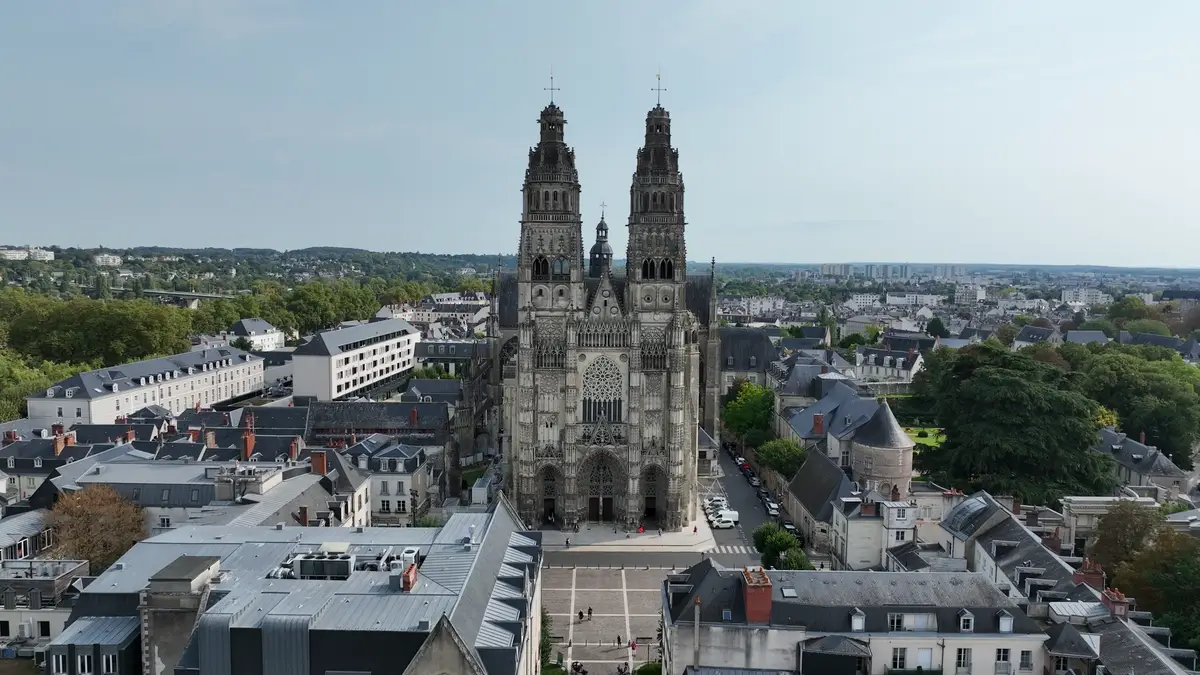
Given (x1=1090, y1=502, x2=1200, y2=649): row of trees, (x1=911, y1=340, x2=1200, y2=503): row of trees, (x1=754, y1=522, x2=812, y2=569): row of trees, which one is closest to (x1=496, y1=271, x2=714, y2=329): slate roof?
(x1=911, y1=340, x2=1200, y2=503): row of trees

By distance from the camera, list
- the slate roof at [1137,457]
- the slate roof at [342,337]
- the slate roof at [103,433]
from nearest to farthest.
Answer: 1. the slate roof at [1137,457]
2. the slate roof at [103,433]
3. the slate roof at [342,337]

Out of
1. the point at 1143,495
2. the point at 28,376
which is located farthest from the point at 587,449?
the point at 28,376

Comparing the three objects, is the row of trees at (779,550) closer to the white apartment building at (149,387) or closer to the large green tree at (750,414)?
the large green tree at (750,414)

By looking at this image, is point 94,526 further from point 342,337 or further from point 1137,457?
point 1137,457

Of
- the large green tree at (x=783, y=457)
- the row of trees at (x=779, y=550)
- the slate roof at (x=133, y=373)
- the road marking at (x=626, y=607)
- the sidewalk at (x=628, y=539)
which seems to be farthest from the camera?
the slate roof at (x=133, y=373)

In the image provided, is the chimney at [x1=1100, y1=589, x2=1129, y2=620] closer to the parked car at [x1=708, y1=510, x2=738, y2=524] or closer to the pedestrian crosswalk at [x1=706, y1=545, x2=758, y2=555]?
the pedestrian crosswalk at [x1=706, y1=545, x2=758, y2=555]

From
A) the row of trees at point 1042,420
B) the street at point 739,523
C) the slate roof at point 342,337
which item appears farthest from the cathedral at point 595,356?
the slate roof at point 342,337

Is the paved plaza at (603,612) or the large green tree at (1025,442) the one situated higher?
the large green tree at (1025,442)
